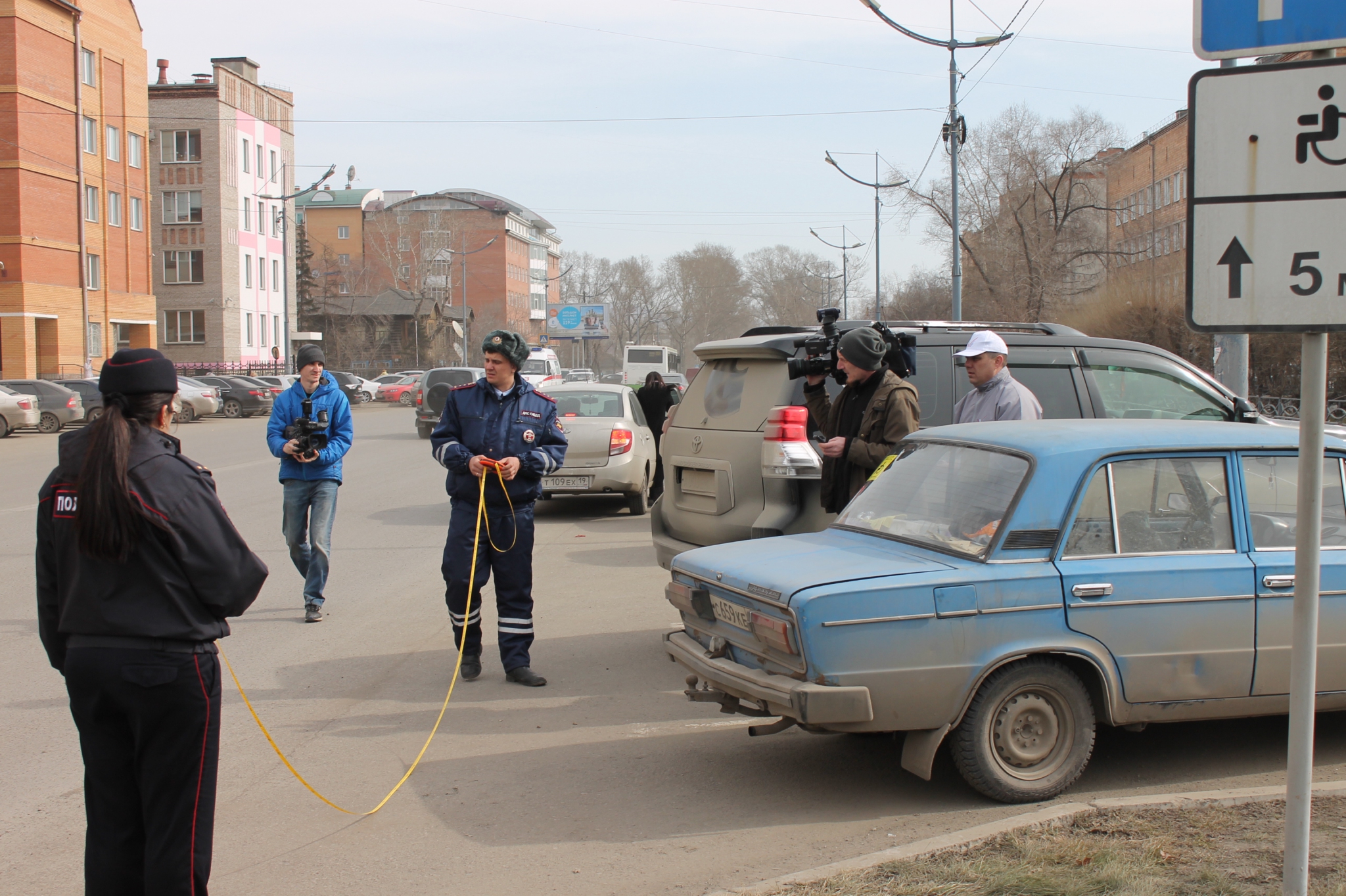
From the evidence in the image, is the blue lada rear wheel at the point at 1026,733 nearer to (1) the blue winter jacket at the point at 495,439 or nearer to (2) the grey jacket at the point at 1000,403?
(2) the grey jacket at the point at 1000,403

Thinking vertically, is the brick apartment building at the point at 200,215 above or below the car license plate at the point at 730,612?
above

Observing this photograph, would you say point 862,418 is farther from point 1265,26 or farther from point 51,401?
point 51,401

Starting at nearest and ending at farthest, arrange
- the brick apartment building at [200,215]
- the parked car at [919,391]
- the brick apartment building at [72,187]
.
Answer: the parked car at [919,391] < the brick apartment building at [72,187] < the brick apartment building at [200,215]

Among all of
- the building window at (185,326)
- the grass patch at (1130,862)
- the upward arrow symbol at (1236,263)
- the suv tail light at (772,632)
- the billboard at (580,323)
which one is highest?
the billboard at (580,323)

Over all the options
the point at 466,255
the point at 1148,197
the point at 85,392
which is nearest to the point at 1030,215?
the point at 1148,197

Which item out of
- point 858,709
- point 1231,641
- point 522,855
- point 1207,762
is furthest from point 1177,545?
point 522,855

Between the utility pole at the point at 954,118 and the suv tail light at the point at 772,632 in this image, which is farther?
the utility pole at the point at 954,118

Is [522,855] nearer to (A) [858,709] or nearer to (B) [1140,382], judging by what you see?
(A) [858,709]

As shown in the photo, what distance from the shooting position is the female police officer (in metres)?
3.12

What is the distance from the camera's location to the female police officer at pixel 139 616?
3117mm

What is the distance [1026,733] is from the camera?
15.5 ft

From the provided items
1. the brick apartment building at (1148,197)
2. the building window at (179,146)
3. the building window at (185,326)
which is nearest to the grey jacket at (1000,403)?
the brick apartment building at (1148,197)

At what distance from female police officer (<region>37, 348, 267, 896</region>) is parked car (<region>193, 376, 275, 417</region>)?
42224mm

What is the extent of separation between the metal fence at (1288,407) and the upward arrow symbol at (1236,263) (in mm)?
17828
